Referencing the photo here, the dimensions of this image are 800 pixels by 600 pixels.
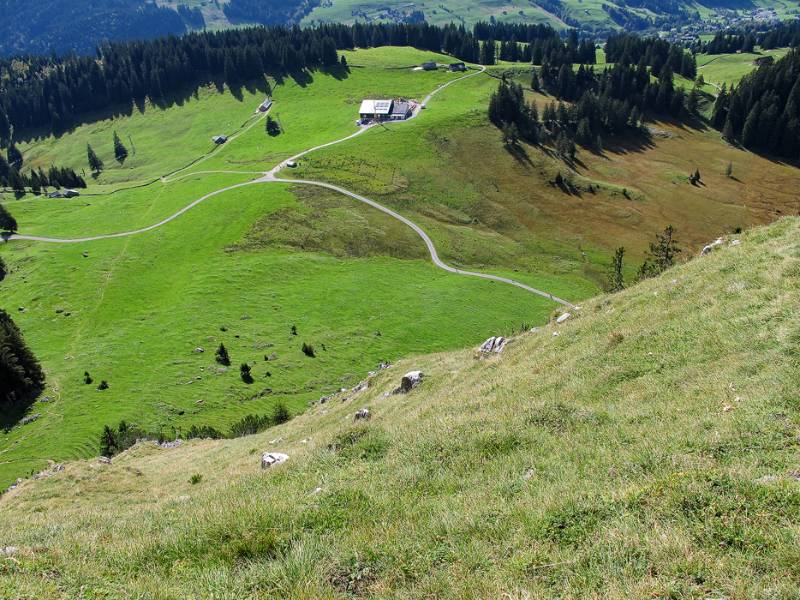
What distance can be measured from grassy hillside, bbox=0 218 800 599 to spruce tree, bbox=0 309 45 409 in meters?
48.6

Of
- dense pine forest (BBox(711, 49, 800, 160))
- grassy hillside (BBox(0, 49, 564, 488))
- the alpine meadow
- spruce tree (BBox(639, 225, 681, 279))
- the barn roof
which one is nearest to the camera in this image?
the alpine meadow

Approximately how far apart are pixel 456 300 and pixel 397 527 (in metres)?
71.1

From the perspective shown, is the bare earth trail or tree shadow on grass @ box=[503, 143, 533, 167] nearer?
the bare earth trail

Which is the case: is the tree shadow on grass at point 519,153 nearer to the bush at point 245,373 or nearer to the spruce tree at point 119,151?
the bush at point 245,373

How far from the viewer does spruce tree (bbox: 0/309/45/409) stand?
54125mm

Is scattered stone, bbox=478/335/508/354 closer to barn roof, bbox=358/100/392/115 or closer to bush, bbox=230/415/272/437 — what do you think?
bush, bbox=230/415/272/437

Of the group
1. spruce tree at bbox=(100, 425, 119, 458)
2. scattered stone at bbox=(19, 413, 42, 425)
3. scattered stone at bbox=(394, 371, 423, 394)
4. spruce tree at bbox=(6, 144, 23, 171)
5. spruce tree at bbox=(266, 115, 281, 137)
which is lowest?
scattered stone at bbox=(19, 413, 42, 425)

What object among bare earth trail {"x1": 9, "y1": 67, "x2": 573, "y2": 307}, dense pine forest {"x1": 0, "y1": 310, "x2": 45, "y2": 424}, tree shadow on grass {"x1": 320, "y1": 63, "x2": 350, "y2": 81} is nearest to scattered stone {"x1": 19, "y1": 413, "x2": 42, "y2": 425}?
dense pine forest {"x1": 0, "y1": 310, "x2": 45, "y2": 424}

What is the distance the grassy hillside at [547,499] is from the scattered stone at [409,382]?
10.1m

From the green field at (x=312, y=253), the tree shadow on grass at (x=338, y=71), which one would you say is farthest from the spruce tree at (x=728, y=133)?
the tree shadow on grass at (x=338, y=71)

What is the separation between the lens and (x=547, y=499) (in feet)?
34.2

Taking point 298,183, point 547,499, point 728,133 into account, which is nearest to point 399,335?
point 298,183

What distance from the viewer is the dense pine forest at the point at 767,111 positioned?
154m

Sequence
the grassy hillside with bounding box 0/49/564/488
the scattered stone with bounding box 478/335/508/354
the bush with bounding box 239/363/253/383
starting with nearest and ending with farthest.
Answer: the scattered stone with bounding box 478/335/508/354 → the grassy hillside with bounding box 0/49/564/488 → the bush with bounding box 239/363/253/383
